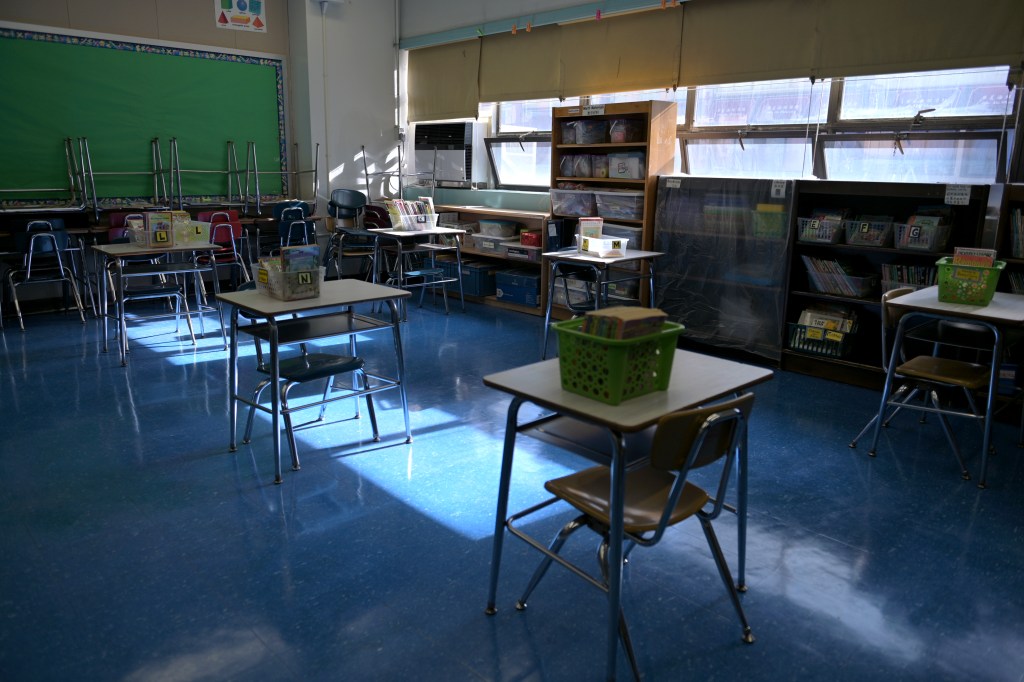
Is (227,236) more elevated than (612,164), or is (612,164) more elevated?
(612,164)

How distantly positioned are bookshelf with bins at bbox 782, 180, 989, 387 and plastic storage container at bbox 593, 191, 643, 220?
1.32 m

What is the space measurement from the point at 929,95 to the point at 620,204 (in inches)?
92.4

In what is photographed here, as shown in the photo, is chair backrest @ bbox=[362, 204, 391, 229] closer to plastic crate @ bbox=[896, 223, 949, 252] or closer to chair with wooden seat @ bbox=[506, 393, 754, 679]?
plastic crate @ bbox=[896, 223, 949, 252]

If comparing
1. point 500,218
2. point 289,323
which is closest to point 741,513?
point 289,323

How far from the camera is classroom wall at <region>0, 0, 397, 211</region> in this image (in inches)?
311

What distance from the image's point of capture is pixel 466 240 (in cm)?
786

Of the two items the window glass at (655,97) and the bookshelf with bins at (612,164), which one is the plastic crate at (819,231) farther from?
the window glass at (655,97)

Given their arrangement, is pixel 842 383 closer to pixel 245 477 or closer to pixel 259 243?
pixel 245 477

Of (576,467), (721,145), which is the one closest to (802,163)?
(721,145)

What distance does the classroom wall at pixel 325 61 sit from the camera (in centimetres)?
789

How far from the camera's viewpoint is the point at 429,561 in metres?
2.77

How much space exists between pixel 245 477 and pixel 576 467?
159cm

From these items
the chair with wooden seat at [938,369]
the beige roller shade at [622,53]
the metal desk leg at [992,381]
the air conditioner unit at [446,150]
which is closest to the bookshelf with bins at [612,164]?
the beige roller shade at [622,53]

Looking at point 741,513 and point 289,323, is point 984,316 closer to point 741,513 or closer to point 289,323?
point 741,513
